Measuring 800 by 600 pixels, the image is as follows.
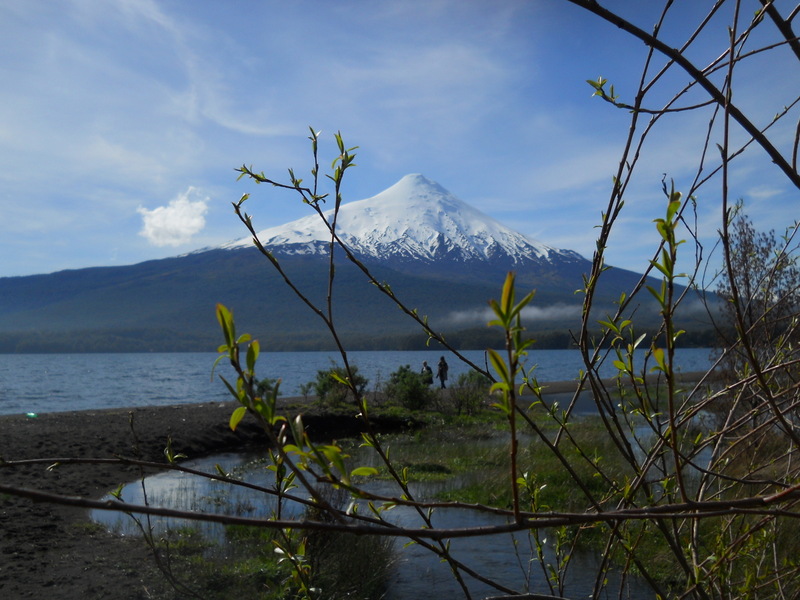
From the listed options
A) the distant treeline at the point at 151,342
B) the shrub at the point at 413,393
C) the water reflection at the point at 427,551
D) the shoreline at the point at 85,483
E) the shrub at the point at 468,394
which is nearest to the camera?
the shoreline at the point at 85,483

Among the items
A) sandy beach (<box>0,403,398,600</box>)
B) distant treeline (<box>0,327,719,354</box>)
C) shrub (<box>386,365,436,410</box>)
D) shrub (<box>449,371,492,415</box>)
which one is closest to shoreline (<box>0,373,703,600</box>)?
sandy beach (<box>0,403,398,600</box>)

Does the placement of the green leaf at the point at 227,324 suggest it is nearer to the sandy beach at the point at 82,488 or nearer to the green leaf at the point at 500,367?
the green leaf at the point at 500,367

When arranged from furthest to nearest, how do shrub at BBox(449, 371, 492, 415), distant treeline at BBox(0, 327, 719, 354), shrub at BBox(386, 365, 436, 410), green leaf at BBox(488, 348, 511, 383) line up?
1. distant treeline at BBox(0, 327, 719, 354)
2. shrub at BBox(386, 365, 436, 410)
3. shrub at BBox(449, 371, 492, 415)
4. green leaf at BBox(488, 348, 511, 383)

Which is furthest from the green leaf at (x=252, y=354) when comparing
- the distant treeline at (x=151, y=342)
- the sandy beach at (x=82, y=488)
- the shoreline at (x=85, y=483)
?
the distant treeline at (x=151, y=342)

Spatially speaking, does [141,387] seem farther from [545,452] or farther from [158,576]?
[158,576]

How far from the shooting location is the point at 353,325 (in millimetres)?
190000

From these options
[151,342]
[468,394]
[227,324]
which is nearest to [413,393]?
[468,394]

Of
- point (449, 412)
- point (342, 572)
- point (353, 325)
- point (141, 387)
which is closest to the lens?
point (342, 572)

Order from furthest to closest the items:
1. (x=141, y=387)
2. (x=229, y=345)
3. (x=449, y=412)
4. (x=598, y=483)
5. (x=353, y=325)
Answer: (x=353, y=325) < (x=141, y=387) < (x=449, y=412) < (x=598, y=483) < (x=229, y=345)

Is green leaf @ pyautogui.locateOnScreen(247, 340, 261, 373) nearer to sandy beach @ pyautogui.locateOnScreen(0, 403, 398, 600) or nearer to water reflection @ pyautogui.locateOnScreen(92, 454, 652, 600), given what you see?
sandy beach @ pyautogui.locateOnScreen(0, 403, 398, 600)

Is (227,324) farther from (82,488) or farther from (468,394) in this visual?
(468,394)

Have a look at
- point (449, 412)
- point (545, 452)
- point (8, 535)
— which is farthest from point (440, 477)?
point (449, 412)

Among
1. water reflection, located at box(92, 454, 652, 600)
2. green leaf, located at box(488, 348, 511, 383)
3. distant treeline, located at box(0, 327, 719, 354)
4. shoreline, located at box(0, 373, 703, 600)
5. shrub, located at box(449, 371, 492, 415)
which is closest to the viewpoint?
green leaf, located at box(488, 348, 511, 383)

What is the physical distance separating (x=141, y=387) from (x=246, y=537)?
4095cm
